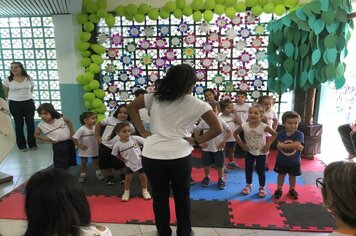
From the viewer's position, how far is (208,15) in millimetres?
3918

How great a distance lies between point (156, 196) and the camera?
191 centimetres

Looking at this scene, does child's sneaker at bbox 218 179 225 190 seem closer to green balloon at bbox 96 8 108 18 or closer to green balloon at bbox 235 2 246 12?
green balloon at bbox 235 2 246 12

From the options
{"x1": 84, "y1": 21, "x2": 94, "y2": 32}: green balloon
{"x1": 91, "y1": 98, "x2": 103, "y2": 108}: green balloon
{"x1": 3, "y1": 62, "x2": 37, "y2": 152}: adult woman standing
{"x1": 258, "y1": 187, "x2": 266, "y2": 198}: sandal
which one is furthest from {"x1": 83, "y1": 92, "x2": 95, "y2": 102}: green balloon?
{"x1": 258, "y1": 187, "x2": 266, "y2": 198}: sandal

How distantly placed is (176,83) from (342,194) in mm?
1020

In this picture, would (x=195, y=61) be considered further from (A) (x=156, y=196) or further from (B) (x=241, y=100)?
(A) (x=156, y=196)

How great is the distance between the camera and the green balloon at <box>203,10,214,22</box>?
3.91m

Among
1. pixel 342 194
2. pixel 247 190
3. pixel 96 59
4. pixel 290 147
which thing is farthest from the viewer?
pixel 96 59

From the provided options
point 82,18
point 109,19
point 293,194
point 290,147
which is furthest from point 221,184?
point 82,18

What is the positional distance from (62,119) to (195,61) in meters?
2.04

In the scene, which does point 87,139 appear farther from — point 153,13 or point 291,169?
point 291,169

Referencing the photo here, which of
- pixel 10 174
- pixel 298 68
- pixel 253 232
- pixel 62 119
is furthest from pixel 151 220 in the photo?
pixel 298 68

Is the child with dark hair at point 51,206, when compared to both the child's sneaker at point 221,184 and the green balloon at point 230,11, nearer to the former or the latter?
the child's sneaker at point 221,184

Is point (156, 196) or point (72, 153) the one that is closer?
point (156, 196)

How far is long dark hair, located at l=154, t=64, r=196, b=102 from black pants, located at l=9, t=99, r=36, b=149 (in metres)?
3.32
